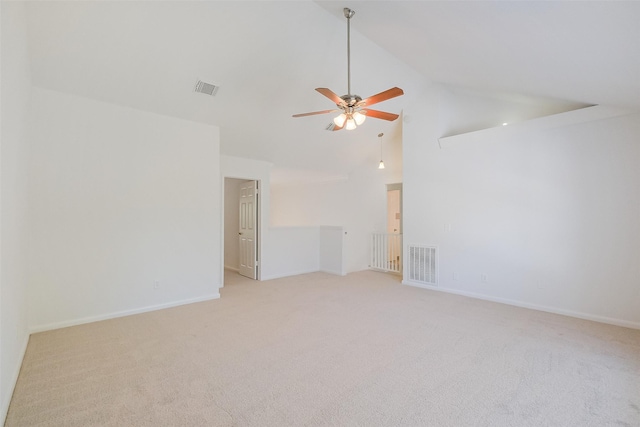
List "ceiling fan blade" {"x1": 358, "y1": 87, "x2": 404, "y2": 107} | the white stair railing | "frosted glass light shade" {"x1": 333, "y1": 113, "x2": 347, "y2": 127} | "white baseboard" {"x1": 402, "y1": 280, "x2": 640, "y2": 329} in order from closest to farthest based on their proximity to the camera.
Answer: "ceiling fan blade" {"x1": 358, "y1": 87, "x2": 404, "y2": 107} → "frosted glass light shade" {"x1": 333, "y1": 113, "x2": 347, "y2": 127} → "white baseboard" {"x1": 402, "y1": 280, "x2": 640, "y2": 329} → the white stair railing

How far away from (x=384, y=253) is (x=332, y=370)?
15.4 feet

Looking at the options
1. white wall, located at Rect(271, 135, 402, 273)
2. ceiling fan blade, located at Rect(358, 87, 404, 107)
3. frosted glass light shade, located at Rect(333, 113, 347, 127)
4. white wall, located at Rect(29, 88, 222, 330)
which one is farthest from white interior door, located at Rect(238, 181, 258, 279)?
ceiling fan blade, located at Rect(358, 87, 404, 107)

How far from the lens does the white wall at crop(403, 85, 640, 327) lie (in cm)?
352

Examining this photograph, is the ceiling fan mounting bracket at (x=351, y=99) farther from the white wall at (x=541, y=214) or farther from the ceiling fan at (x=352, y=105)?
the white wall at (x=541, y=214)

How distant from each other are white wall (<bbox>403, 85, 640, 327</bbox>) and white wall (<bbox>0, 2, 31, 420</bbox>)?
17.4 feet

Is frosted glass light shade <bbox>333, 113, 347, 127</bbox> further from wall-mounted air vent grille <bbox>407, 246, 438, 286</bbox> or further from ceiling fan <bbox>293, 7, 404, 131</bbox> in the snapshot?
wall-mounted air vent grille <bbox>407, 246, 438, 286</bbox>

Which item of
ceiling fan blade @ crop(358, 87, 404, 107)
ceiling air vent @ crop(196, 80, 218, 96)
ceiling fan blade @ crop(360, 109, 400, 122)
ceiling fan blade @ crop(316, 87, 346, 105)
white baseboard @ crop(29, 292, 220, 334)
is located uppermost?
ceiling air vent @ crop(196, 80, 218, 96)

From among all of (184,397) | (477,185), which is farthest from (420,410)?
(477,185)

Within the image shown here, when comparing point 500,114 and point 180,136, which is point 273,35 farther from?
point 500,114

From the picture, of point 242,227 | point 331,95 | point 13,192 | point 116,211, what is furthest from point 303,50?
point 242,227

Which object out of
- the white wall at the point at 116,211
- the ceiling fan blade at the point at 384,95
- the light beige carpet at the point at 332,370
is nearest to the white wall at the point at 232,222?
the white wall at the point at 116,211

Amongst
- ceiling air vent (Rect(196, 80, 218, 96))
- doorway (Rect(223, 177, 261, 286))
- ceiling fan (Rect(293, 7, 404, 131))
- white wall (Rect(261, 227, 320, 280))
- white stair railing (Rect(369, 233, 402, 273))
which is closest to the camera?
ceiling fan (Rect(293, 7, 404, 131))

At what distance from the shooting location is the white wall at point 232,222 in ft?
22.7

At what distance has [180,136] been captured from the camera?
427 cm
